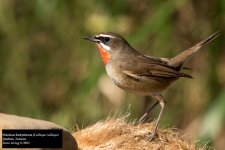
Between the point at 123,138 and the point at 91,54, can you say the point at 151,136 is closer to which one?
the point at 123,138

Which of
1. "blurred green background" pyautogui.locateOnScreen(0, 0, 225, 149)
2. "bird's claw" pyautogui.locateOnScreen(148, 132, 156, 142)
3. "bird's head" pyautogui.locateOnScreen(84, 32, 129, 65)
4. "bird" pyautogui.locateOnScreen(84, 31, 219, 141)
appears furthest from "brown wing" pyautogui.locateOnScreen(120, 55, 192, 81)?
"blurred green background" pyautogui.locateOnScreen(0, 0, 225, 149)

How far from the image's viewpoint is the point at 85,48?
9562mm

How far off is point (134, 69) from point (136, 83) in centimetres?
17

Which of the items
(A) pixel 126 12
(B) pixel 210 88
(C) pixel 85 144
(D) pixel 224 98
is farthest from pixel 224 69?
(C) pixel 85 144

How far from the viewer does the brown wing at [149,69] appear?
253 inches

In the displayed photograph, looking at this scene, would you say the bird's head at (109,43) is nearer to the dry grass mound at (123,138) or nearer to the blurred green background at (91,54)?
the dry grass mound at (123,138)

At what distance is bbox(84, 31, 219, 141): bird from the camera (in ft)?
20.8

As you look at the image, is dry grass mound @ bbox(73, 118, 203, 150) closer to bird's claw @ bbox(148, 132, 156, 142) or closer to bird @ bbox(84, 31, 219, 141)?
bird's claw @ bbox(148, 132, 156, 142)

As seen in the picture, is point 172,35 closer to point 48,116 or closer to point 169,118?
point 169,118

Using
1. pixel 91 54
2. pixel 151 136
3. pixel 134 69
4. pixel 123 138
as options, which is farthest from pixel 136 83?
pixel 91 54

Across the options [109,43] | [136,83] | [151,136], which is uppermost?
[109,43]

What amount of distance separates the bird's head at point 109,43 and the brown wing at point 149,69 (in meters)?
0.14

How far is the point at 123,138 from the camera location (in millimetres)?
5266

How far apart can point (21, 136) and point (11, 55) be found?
509 centimetres
